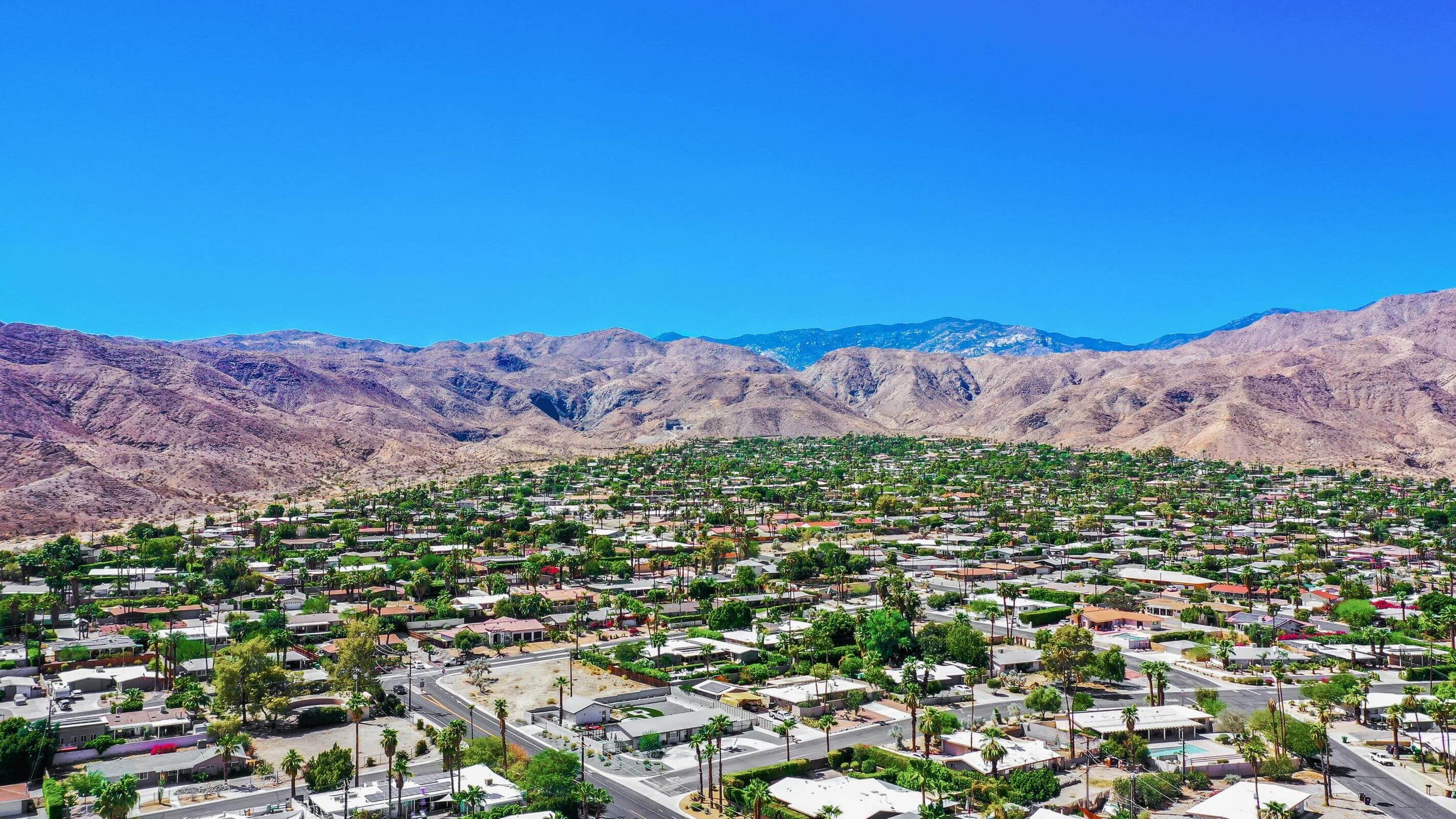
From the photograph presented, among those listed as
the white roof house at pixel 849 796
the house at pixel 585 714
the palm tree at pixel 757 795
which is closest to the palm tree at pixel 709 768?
the palm tree at pixel 757 795

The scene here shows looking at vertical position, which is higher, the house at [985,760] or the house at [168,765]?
the house at [168,765]

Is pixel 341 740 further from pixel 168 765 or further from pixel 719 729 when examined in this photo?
pixel 719 729

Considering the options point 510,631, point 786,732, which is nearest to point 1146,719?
point 786,732

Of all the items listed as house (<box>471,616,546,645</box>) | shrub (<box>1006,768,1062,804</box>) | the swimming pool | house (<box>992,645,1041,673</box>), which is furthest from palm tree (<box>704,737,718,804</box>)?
house (<box>471,616,546,645</box>)

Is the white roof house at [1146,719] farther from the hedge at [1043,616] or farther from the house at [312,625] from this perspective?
the house at [312,625]

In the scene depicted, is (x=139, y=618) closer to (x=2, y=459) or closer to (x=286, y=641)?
(x=286, y=641)

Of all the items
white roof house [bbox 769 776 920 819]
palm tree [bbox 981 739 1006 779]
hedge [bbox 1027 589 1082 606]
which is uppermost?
hedge [bbox 1027 589 1082 606]

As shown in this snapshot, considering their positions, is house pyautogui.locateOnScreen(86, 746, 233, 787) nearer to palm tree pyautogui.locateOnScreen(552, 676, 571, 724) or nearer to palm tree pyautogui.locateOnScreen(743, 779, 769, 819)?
palm tree pyautogui.locateOnScreen(552, 676, 571, 724)

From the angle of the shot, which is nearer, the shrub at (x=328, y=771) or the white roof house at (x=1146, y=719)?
the shrub at (x=328, y=771)
